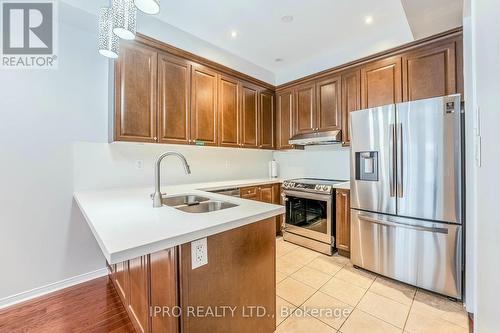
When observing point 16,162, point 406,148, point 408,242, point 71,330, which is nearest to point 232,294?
point 71,330

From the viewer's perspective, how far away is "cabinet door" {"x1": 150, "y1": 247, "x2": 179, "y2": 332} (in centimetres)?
100

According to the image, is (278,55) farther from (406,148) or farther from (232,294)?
(232,294)

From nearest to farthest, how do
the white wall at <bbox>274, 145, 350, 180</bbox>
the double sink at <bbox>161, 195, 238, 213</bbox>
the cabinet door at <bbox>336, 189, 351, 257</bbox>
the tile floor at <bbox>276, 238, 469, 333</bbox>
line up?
the tile floor at <bbox>276, 238, 469, 333</bbox> < the double sink at <bbox>161, 195, 238, 213</bbox> < the cabinet door at <bbox>336, 189, 351, 257</bbox> < the white wall at <bbox>274, 145, 350, 180</bbox>

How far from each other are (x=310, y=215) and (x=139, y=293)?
2310 mm

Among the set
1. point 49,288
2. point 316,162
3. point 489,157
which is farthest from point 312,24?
point 49,288

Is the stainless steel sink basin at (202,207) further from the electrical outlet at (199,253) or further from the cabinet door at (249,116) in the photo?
the cabinet door at (249,116)

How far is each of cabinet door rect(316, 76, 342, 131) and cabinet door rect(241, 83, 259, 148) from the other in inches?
39.4

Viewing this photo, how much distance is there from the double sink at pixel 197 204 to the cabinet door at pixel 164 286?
0.53 metres

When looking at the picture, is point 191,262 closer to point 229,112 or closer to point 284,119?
point 229,112

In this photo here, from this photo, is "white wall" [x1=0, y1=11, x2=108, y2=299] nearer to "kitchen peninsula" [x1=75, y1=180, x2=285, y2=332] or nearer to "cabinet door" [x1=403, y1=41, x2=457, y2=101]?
"kitchen peninsula" [x1=75, y1=180, x2=285, y2=332]

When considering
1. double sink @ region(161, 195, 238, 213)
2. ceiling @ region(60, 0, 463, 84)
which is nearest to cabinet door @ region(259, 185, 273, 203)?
double sink @ region(161, 195, 238, 213)

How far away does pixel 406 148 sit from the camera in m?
2.11

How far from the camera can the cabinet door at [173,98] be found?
2573 millimetres

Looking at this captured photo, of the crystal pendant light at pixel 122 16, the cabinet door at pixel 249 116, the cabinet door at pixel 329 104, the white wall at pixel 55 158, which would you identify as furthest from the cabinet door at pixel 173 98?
the cabinet door at pixel 329 104
